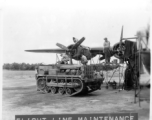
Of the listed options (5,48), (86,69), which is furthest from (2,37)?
(86,69)

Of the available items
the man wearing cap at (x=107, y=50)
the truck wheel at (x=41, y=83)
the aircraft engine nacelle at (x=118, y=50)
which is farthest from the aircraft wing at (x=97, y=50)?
the truck wheel at (x=41, y=83)

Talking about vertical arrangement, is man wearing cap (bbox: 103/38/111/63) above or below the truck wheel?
above

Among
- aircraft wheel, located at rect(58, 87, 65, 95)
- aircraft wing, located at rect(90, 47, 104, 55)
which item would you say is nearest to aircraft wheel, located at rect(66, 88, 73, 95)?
aircraft wheel, located at rect(58, 87, 65, 95)

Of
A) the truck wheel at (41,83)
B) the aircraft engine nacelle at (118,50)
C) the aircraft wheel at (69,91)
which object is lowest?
the aircraft wheel at (69,91)

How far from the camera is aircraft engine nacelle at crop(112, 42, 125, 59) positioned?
40.9ft

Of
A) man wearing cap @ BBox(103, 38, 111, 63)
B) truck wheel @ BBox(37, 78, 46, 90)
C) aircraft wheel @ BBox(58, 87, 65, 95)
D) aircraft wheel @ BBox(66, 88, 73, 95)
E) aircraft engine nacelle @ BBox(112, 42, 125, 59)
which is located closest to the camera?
aircraft wheel @ BBox(66, 88, 73, 95)

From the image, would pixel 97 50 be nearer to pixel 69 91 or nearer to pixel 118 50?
pixel 118 50

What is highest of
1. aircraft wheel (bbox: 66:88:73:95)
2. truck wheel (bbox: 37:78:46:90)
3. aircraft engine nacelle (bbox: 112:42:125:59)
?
aircraft engine nacelle (bbox: 112:42:125:59)

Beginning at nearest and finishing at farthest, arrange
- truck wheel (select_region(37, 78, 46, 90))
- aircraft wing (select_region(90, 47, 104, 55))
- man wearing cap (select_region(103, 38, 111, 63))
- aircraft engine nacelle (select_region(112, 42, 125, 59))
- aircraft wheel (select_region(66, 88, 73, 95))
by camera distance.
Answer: aircraft wheel (select_region(66, 88, 73, 95)) → man wearing cap (select_region(103, 38, 111, 63)) → truck wheel (select_region(37, 78, 46, 90)) → aircraft engine nacelle (select_region(112, 42, 125, 59)) → aircraft wing (select_region(90, 47, 104, 55))

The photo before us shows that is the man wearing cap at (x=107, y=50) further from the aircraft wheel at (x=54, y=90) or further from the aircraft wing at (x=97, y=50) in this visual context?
the aircraft wheel at (x=54, y=90)

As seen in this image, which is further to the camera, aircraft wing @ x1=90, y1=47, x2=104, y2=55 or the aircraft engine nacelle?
aircraft wing @ x1=90, y1=47, x2=104, y2=55

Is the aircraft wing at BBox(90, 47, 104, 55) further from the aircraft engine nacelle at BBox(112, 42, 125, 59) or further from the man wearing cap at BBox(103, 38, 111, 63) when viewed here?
the aircraft engine nacelle at BBox(112, 42, 125, 59)

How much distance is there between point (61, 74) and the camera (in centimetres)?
1152

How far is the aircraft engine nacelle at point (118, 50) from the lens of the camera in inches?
491
